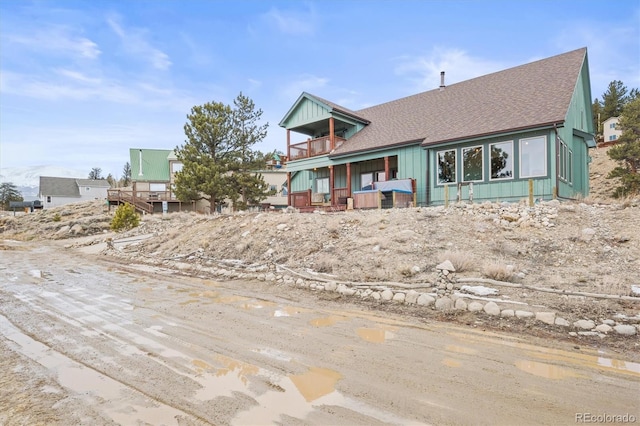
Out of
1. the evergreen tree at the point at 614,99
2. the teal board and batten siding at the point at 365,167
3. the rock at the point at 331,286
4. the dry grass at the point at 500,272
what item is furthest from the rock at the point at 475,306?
the evergreen tree at the point at 614,99

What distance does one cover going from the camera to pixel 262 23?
16.8m

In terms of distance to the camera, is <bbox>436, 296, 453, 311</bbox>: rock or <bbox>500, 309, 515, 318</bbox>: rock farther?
<bbox>436, 296, 453, 311</bbox>: rock

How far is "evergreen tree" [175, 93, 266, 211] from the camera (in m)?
22.2

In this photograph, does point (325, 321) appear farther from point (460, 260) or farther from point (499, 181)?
point (499, 181)

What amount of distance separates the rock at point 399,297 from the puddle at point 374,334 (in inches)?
59.5

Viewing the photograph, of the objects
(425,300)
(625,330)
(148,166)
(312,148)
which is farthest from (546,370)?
(148,166)

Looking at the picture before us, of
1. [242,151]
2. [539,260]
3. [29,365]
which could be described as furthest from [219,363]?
[242,151]

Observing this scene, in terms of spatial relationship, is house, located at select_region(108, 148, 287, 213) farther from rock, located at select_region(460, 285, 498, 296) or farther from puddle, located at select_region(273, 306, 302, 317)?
rock, located at select_region(460, 285, 498, 296)

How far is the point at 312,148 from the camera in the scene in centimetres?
1989

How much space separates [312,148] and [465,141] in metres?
9.04

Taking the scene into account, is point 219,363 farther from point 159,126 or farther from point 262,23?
point 159,126

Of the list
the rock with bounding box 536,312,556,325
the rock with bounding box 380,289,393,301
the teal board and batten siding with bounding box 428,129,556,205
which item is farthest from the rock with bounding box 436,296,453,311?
the teal board and batten siding with bounding box 428,129,556,205

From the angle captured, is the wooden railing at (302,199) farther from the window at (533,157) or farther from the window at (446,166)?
the window at (533,157)

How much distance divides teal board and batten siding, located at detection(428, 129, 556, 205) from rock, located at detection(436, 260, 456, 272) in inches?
301
